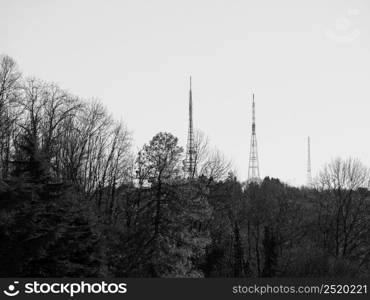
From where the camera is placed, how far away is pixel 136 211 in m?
32.2

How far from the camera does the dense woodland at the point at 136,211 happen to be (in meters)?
22.3

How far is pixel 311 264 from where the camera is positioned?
135 ft

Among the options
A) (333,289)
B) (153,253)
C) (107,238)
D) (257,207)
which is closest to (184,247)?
(153,253)

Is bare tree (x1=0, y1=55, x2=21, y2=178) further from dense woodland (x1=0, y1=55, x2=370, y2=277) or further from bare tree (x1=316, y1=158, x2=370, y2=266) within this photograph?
bare tree (x1=316, y1=158, x2=370, y2=266)

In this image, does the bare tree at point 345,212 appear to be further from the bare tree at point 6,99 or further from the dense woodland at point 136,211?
the bare tree at point 6,99

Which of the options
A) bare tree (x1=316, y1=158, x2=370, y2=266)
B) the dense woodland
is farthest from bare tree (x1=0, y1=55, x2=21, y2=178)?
bare tree (x1=316, y1=158, x2=370, y2=266)

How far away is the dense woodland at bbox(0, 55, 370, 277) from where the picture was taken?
22328 millimetres

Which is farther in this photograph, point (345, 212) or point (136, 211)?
point (345, 212)

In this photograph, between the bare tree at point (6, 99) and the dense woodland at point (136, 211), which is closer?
the dense woodland at point (136, 211)

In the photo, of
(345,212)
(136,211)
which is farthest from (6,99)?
(345,212)

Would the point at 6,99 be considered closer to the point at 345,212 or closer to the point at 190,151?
the point at 190,151

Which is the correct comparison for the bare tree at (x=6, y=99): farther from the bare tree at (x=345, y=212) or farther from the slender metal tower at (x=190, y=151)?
the bare tree at (x=345, y=212)

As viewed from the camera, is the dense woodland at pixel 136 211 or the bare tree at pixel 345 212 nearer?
the dense woodland at pixel 136 211

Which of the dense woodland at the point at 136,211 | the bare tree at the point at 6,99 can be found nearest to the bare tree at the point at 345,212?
the dense woodland at the point at 136,211
